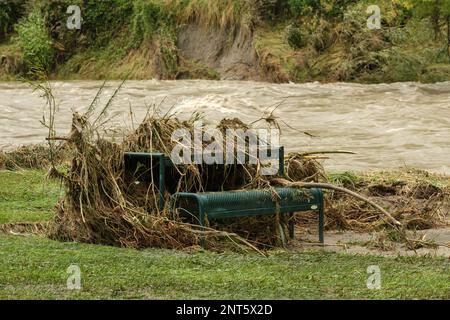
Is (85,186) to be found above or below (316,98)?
above

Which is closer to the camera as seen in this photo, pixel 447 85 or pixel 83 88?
pixel 447 85

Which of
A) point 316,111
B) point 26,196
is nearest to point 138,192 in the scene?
point 26,196

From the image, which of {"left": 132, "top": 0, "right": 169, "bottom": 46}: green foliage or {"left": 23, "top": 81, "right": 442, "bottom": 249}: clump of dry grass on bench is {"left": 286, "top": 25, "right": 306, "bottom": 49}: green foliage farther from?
{"left": 23, "top": 81, "right": 442, "bottom": 249}: clump of dry grass on bench

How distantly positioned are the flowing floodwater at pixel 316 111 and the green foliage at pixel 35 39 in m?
3.12

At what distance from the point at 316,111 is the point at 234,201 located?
19297 millimetres

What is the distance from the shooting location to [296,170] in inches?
477

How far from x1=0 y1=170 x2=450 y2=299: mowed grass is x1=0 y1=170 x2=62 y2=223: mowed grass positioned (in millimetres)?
1709

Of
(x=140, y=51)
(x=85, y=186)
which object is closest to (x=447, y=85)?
(x=140, y=51)

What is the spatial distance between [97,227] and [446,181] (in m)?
6.95

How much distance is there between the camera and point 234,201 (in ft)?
34.3

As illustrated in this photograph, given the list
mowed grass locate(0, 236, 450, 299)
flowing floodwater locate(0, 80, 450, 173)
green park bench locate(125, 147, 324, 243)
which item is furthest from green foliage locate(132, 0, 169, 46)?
mowed grass locate(0, 236, 450, 299)

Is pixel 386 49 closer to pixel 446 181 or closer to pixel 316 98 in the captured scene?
pixel 316 98

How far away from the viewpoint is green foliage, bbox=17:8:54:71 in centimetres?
4209

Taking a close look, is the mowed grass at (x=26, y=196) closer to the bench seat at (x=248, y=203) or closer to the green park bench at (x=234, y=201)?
the green park bench at (x=234, y=201)
